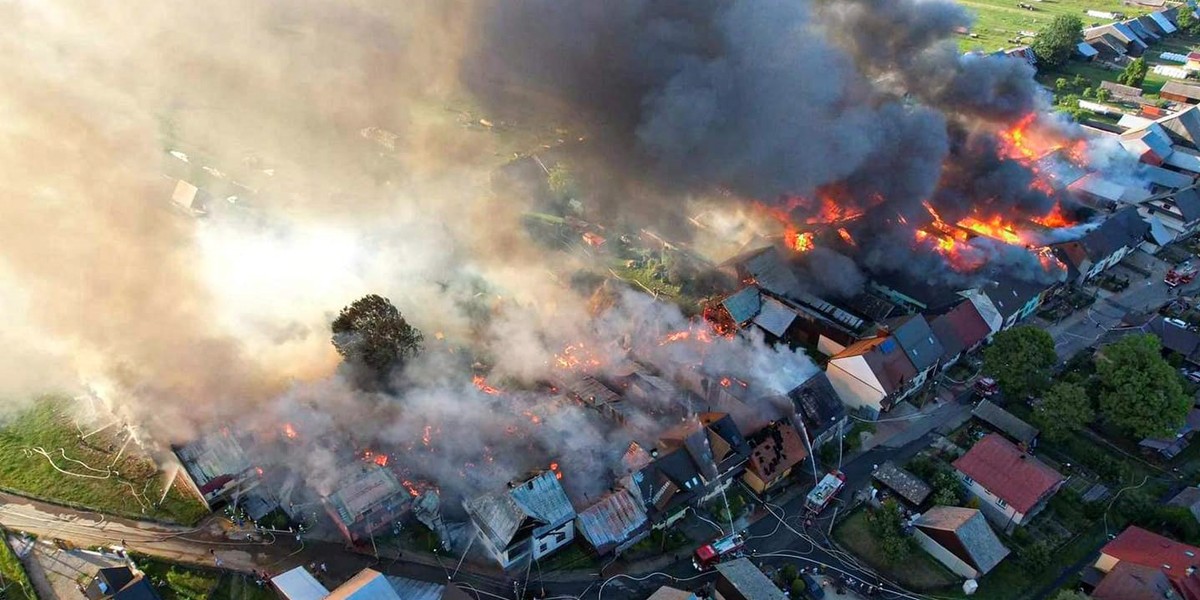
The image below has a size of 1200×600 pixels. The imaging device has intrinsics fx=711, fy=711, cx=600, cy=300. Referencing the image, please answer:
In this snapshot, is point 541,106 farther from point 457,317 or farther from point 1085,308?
point 1085,308

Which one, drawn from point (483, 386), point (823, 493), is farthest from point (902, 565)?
point (483, 386)

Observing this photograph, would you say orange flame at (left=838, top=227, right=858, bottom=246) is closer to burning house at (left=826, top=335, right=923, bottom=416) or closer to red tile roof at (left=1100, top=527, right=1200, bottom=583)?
burning house at (left=826, top=335, right=923, bottom=416)

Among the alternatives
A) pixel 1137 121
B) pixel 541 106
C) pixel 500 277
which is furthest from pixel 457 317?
pixel 1137 121

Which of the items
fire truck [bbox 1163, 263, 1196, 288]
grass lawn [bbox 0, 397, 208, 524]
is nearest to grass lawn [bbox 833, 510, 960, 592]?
grass lawn [bbox 0, 397, 208, 524]

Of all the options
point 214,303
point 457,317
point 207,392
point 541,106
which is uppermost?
point 541,106

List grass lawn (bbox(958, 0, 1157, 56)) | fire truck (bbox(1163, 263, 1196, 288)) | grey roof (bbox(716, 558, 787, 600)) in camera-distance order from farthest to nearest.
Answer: grass lawn (bbox(958, 0, 1157, 56))
fire truck (bbox(1163, 263, 1196, 288))
grey roof (bbox(716, 558, 787, 600))

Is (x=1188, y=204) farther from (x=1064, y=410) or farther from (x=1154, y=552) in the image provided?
(x=1154, y=552)
